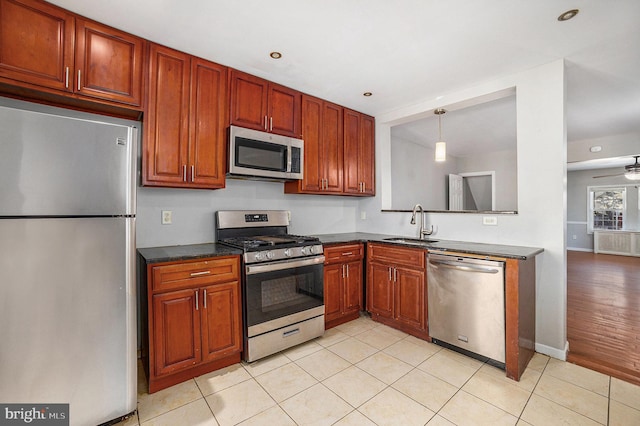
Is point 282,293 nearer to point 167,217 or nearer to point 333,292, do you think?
point 333,292

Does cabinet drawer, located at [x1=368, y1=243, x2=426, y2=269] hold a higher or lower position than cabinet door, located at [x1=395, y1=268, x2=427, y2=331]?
higher

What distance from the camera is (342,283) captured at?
3.01 meters

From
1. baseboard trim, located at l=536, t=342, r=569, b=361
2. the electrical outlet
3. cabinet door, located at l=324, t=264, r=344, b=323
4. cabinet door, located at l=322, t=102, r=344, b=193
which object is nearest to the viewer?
baseboard trim, located at l=536, t=342, r=569, b=361

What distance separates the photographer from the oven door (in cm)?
225

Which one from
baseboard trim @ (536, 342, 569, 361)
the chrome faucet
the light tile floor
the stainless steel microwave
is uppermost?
the stainless steel microwave

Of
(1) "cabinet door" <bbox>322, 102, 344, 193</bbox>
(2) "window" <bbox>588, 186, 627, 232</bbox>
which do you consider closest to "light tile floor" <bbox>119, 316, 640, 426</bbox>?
(1) "cabinet door" <bbox>322, 102, 344, 193</bbox>

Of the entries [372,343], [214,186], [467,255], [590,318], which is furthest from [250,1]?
[590,318]

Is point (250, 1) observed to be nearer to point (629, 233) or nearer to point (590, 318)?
point (590, 318)

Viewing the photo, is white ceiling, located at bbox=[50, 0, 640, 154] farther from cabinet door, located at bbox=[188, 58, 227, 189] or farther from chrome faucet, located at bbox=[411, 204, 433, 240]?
chrome faucet, located at bbox=[411, 204, 433, 240]

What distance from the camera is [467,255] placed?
2350 mm

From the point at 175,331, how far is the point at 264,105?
205 cm

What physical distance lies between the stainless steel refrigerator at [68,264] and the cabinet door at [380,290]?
2181mm

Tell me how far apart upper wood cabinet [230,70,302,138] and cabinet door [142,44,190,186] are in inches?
16.4

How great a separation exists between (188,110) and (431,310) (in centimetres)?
268
